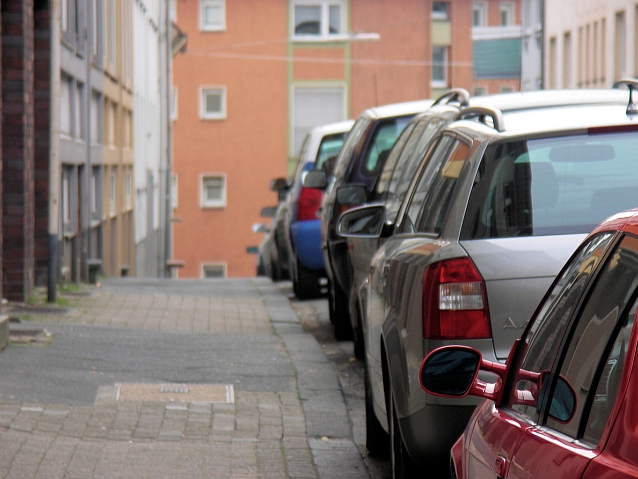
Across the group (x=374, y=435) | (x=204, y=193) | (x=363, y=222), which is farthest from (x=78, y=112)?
(x=204, y=193)

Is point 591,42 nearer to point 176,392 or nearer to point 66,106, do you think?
point 66,106

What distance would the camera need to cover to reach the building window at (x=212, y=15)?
165ft

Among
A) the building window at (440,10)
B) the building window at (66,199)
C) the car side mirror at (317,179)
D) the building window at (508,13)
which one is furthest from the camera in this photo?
the building window at (508,13)

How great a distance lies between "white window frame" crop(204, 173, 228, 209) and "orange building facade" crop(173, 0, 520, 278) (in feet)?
0.13

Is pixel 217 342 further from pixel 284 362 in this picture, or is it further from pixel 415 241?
pixel 415 241

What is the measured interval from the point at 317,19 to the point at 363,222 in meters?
44.4

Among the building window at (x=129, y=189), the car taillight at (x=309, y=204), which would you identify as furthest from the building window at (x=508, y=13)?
the car taillight at (x=309, y=204)

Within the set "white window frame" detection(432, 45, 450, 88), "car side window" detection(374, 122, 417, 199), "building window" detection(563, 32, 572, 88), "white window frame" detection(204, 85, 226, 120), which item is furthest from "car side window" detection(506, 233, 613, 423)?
"white window frame" detection(432, 45, 450, 88)

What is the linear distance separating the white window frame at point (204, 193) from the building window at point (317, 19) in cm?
629

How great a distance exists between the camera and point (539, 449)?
8.11ft

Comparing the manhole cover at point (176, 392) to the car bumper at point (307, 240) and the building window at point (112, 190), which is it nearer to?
the car bumper at point (307, 240)

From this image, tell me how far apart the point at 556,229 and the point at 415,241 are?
0.78m

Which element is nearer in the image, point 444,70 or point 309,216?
point 309,216

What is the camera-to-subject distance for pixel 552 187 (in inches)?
175
